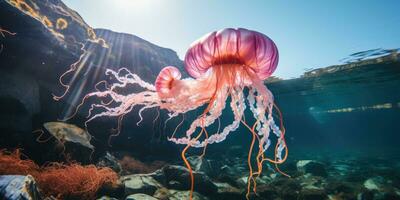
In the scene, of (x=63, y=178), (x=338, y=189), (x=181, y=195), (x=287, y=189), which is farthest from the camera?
(x=338, y=189)

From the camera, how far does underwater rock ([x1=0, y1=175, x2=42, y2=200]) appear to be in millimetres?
3138

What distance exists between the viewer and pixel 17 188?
128 inches

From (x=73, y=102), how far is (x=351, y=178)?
13324 millimetres

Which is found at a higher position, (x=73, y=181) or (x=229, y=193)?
(x=73, y=181)

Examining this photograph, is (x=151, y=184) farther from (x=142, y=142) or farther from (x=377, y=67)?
(x=377, y=67)

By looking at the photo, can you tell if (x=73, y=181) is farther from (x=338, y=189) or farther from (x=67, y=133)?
(x=338, y=189)

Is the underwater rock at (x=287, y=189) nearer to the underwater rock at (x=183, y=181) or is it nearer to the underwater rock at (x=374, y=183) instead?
the underwater rock at (x=183, y=181)

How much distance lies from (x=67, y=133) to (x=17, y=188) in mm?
4315

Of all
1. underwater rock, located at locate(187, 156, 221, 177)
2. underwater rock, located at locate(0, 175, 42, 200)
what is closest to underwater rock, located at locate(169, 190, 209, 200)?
underwater rock, located at locate(187, 156, 221, 177)

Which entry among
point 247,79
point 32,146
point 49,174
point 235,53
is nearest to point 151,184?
point 49,174

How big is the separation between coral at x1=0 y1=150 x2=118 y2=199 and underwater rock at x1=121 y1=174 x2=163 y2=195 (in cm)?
55

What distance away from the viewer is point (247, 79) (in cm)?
356

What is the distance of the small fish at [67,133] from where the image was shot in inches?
274

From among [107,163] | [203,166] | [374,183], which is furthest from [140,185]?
[374,183]
